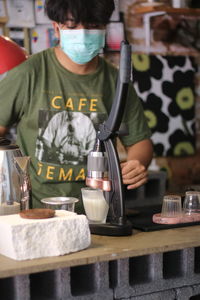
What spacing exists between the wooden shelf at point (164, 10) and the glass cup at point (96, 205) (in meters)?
3.39

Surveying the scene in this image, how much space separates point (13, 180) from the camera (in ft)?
6.79

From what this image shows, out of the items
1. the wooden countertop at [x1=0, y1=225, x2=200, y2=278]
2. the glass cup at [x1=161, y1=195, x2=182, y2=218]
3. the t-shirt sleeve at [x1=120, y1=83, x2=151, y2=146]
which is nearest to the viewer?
the wooden countertop at [x1=0, y1=225, x2=200, y2=278]

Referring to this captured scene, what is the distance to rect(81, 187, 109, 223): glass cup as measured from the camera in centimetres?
204

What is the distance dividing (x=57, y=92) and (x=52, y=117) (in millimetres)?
112

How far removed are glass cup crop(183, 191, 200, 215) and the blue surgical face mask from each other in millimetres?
740

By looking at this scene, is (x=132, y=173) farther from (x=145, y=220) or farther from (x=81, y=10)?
(x=81, y=10)

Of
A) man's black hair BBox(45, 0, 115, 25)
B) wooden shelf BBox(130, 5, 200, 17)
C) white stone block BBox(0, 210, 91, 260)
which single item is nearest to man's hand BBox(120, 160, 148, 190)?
white stone block BBox(0, 210, 91, 260)

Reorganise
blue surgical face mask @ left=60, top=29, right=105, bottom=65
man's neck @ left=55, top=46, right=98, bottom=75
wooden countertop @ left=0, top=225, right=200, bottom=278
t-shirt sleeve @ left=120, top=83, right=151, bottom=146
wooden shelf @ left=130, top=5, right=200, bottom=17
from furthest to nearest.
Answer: wooden shelf @ left=130, top=5, right=200, bottom=17 < t-shirt sleeve @ left=120, top=83, right=151, bottom=146 < man's neck @ left=55, top=46, right=98, bottom=75 < blue surgical face mask @ left=60, top=29, right=105, bottom=65 < wooden countertop @ left=0, top=225, right=200, bottom=278

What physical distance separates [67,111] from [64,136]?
11cm

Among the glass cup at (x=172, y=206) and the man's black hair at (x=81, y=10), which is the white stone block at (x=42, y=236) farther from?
the man's black hair at (x=81, y=10)

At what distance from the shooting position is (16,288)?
A: 1.64 m

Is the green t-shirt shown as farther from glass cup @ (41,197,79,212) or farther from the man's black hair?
glass cup @ (41,197,79,212)

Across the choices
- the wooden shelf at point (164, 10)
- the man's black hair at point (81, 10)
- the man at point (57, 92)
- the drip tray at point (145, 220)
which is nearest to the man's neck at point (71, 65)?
the man at point (57, 92)

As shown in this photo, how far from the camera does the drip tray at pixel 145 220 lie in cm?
208
